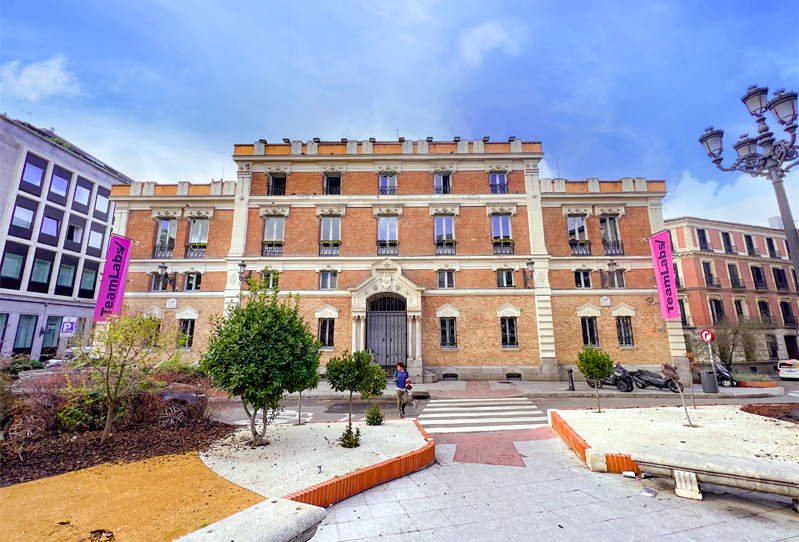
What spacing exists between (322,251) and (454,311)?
9.06 meters

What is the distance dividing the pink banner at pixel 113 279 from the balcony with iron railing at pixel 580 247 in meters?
27.8

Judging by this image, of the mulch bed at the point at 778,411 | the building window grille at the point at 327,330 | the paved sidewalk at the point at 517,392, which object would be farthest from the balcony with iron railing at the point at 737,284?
the building window grille at the point at 327,330

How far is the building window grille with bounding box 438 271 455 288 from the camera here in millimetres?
20953

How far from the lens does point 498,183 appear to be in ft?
74.2

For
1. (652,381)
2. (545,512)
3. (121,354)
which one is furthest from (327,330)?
(652,381)

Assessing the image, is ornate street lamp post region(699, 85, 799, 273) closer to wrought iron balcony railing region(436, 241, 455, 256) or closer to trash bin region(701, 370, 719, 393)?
trash bin region(701, 370, 719, 393)

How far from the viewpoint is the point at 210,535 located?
3418 mm

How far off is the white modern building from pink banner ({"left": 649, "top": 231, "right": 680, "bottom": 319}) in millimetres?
36848

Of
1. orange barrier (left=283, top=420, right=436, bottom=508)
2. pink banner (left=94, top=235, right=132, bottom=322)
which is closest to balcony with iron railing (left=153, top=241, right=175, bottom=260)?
pink banner (left=94, top=235, right=132, bottom=322)

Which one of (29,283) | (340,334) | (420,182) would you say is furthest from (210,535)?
(29,283)

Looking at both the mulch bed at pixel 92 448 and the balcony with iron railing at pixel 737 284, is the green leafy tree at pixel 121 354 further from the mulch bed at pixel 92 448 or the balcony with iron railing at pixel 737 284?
the balcony with iron railing at pixel 737 284

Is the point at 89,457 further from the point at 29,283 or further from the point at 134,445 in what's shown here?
the point at 29,283

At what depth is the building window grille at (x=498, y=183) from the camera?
882 inches

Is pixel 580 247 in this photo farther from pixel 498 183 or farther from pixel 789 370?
pixel 789 370
